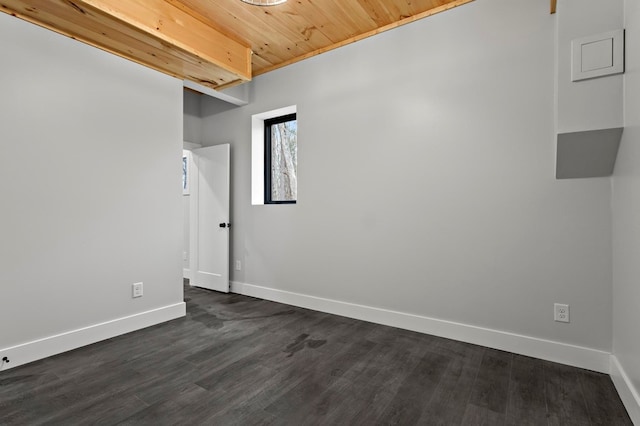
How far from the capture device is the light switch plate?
1715 millimetres

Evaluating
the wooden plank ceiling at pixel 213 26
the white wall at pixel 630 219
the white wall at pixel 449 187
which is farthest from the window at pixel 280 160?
the white wall at pixel 630 219

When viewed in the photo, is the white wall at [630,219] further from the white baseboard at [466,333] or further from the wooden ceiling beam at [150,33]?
the wooden ceiling beam at [150,33]

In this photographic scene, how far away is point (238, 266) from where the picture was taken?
4145 millimetres

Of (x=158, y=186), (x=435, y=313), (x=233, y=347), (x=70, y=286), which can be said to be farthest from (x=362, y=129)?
(x=70, y=286)

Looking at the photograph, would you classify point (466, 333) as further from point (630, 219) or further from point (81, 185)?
point (81, 185)

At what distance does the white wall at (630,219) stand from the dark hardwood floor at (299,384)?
1.08 feet

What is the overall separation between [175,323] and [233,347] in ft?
2.96

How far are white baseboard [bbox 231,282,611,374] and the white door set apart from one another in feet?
3.09

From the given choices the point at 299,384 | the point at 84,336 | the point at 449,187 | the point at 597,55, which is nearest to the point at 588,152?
the point at 597,55

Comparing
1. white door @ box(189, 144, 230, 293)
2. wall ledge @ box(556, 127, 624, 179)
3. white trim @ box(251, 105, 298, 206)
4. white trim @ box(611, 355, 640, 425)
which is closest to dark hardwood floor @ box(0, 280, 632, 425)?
white trim @ box(611, 355, 640, 425)

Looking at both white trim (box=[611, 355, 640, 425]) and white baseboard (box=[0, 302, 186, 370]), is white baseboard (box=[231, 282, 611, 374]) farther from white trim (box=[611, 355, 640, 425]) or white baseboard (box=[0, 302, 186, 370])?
white baseboard (box=[0, 302, 186, 370])

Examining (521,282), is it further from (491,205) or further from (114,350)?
(114,350)

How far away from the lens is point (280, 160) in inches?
163

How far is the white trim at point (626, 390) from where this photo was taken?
1.56 metres
